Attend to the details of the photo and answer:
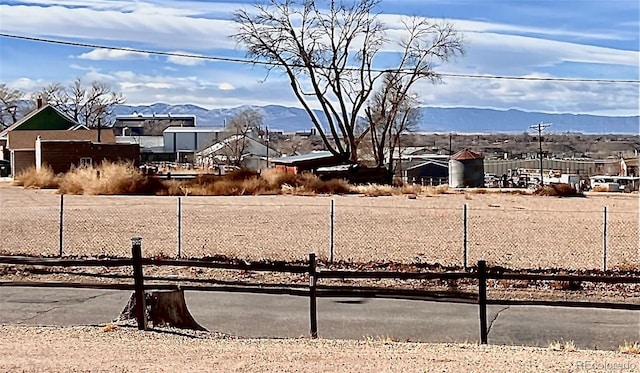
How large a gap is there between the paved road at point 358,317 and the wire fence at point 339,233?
373cm

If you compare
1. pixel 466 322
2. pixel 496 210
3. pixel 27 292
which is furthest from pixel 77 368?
pixel 496 210

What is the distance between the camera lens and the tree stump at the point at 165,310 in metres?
11.3

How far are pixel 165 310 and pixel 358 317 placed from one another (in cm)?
368

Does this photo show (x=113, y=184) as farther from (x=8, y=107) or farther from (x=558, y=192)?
(x=8, y=107)

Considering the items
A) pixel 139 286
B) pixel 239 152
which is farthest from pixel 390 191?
pixel 239 152

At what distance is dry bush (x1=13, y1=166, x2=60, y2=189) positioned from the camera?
48.3 meters

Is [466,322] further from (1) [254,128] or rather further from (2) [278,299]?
(1) [254,128]

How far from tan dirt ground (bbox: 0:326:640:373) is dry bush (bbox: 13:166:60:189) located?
39.3 meters

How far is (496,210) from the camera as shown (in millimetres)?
31938

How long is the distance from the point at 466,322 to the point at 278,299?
381 centimetres

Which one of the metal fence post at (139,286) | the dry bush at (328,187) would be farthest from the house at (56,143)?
the metal fence post at (139,286)

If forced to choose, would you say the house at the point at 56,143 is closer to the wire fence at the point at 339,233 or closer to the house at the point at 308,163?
the house at the point at 308,163

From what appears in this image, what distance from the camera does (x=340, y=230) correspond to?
2428cm

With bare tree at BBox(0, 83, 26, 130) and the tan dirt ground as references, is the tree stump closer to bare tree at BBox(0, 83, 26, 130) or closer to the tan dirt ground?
the tan dirt ground
